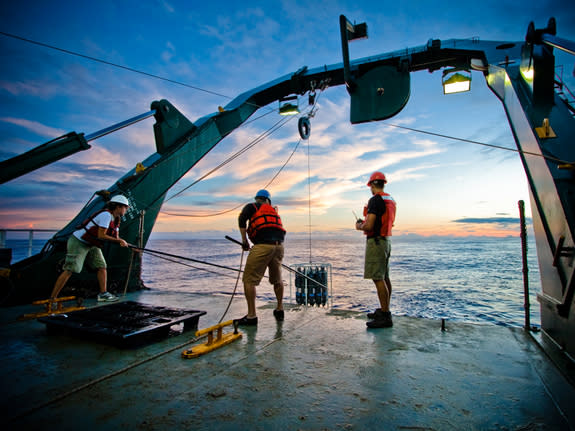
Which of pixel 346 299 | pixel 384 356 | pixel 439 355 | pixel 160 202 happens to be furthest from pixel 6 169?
pixel 346 299

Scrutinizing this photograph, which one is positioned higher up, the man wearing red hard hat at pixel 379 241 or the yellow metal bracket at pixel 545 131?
the yellow metal bracket at pixel 545 131

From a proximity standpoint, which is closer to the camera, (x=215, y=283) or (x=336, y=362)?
(x=336, y=362)

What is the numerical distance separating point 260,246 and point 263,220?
0.34 metres

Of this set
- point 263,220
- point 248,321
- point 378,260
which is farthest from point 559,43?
point 248,321

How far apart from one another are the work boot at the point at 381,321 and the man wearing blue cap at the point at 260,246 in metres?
1.15

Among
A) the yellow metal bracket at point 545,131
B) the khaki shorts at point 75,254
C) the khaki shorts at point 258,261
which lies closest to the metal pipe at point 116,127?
the khaki shorts at point 75,254

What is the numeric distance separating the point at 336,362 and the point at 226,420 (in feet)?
3.62

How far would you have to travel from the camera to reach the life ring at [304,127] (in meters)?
7.19

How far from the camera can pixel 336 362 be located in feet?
7.79

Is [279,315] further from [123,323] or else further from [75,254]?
[75,254]

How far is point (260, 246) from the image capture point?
11.9 ft

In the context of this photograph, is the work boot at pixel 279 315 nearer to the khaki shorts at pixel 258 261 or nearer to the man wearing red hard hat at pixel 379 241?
the khaki shorts at pixel 258 261

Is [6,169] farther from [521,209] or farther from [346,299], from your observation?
[346,299]

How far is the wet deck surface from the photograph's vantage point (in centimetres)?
158
